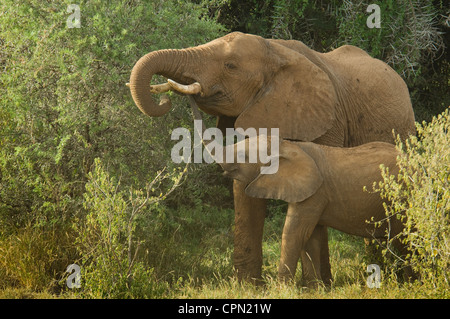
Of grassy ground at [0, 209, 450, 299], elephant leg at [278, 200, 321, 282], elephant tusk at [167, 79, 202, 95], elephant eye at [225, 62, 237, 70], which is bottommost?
grassy ground at [0, 209, 450, 299]

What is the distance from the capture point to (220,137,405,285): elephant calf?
270 inches

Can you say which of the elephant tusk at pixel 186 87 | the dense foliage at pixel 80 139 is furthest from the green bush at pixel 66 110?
the elephant tusk at pixel 186 87

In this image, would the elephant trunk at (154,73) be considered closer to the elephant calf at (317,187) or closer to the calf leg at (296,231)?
the elephant calf at (317,187)

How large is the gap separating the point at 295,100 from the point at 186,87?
1177 millimetres

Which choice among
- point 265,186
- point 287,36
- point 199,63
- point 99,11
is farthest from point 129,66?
point 287,36

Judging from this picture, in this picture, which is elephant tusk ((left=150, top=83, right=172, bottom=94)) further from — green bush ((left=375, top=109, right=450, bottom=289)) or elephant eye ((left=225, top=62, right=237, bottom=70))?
green bush ((left=375, top=109, right=450, bottom=289))

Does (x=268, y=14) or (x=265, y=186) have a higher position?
(x=268, y=14)

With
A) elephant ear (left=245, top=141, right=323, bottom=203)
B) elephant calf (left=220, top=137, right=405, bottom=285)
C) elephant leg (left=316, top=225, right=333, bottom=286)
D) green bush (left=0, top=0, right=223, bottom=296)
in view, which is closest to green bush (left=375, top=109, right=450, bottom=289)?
elephant calf (left=220, top=137, right=405, bottom=285)

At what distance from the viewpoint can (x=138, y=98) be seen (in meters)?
6.79

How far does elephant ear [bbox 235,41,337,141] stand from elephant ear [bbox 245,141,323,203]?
46cm

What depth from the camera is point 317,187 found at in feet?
22.5

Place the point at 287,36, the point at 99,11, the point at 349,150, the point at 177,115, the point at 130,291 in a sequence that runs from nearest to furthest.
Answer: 1. the point at 130,291
2. the point at 349,150
3. the point at 99,11
4. the point at 177,115
5. the point at 287,36

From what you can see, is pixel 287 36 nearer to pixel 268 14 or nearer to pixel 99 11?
pixel 268 14

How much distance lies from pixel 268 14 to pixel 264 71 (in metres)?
3.90
